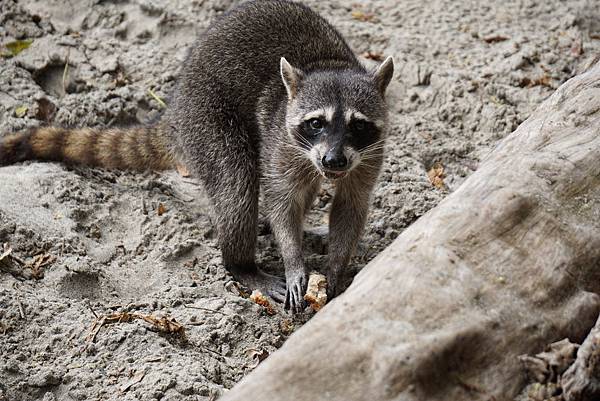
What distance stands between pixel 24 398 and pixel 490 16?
552 cm

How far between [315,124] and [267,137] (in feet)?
1.76

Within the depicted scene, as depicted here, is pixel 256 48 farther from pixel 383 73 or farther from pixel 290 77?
pixel 383 73

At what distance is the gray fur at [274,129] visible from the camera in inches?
203

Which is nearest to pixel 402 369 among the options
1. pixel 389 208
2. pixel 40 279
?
pixel 40 279

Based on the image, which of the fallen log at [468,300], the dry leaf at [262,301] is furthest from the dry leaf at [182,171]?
the fallen log at [468,300]

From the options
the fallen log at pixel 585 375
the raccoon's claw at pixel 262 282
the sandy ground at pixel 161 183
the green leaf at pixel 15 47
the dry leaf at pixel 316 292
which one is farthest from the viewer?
the green leaf at pixel 15 47

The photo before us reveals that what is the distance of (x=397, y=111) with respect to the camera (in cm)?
670

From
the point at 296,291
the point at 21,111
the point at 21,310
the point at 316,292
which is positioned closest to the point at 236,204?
the point at 296,291

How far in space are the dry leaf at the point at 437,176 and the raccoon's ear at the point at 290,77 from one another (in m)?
1.43

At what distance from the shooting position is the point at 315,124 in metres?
5.07

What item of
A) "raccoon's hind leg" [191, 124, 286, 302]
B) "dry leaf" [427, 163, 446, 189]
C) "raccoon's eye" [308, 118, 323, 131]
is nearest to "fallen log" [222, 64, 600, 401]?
"raccoon's eye" [308, 118, 323, 131]

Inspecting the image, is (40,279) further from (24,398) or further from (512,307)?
(512,307)

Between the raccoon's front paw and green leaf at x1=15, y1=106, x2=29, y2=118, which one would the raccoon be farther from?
green leaf at x1=15, y1=106, x2=29, y2=118

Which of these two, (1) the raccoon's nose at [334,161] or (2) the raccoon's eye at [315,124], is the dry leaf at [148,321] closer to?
(1) the raccoon's nose at [334,161]
